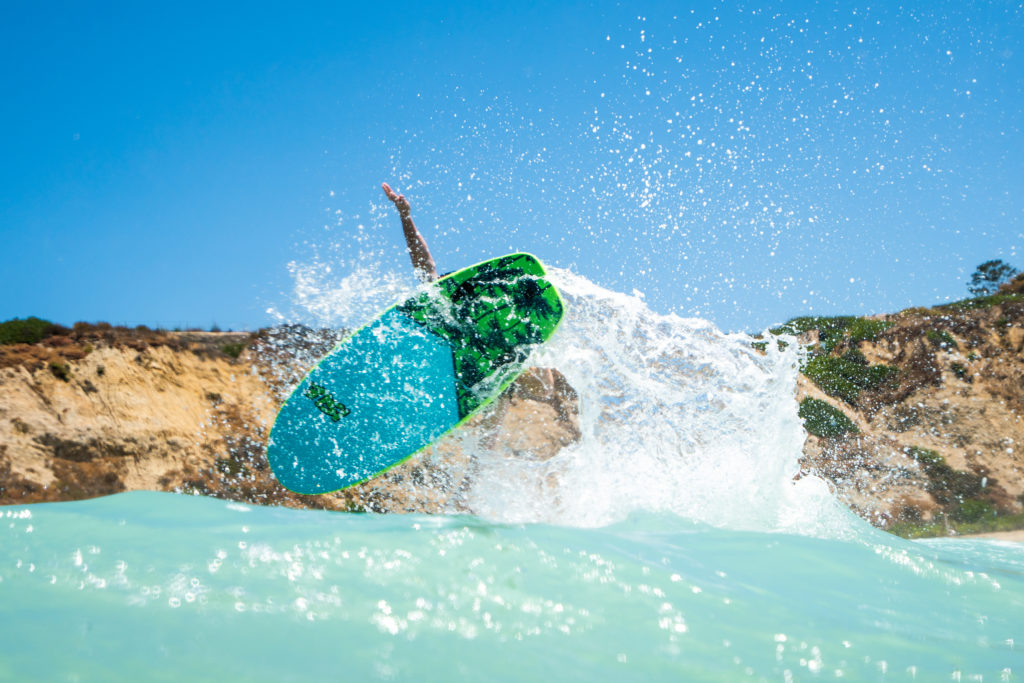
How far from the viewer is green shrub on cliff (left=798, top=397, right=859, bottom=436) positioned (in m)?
11.1

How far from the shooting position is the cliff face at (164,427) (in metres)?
8.78

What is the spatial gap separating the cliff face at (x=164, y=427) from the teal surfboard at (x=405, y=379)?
2375 millimetres

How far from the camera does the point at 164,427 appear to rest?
964 cm

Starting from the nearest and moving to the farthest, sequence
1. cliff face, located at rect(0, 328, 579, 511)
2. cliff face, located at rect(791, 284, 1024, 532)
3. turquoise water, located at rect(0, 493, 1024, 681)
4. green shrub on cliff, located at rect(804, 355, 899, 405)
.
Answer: turquoise water, located at rect(0, 493, 1024, 681)
cliff face, located at rect(0, 328, 579, 511)
cliff face, located at rect(791, 284, 1024, 532)
green shrub on cliff, located at rect(804, 355, 899, 405)

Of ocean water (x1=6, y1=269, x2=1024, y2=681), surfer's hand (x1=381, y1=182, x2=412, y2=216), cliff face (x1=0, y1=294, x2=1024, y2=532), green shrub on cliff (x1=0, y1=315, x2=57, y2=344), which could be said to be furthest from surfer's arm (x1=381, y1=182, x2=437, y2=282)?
green shrub on cliff (x1=0, y1=315, x2=57, y2=344)

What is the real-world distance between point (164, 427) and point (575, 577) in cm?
845

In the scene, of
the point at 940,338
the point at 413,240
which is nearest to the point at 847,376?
the point at 940,338

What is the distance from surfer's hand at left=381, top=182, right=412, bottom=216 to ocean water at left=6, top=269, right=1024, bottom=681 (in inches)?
62.5

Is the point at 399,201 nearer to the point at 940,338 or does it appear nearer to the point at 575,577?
the point at 575,577

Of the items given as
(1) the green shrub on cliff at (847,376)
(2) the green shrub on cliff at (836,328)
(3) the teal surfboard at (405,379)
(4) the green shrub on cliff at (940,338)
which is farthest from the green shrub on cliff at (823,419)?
(3) the teal surfboard at (405,379)

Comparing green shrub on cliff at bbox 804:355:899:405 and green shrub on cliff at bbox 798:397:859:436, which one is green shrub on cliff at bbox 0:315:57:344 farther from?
green shrub on cliff at bbox 804:355:899:405

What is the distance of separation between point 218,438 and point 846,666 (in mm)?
9558

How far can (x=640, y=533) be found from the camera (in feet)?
14.6

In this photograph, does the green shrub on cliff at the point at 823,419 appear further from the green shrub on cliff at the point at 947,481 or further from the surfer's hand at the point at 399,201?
the surfer's hand at the point at 399,201
